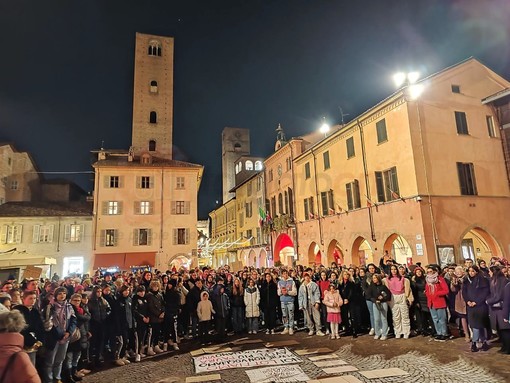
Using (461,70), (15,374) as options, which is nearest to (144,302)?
(15,374)

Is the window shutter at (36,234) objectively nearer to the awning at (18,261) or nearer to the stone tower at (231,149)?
the awning at (18,261)

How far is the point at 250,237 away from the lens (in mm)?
39875

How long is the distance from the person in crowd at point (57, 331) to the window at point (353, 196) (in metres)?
17.8

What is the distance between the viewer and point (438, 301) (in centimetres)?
909

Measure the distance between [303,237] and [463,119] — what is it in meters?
14.1

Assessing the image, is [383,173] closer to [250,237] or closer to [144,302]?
[144,302]

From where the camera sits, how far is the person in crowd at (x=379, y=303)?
9579mm

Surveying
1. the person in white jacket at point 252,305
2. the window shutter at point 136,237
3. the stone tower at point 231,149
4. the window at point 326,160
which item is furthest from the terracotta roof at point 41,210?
the stone tower at point 231,149

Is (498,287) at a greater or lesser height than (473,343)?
greater

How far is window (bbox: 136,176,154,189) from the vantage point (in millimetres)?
31359

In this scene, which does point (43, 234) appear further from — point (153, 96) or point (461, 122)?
point (461, 122)

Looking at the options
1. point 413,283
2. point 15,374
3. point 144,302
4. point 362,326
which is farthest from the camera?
point 362,326

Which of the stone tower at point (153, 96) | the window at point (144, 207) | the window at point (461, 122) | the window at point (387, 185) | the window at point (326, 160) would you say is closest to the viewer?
the window at point (387, 185)

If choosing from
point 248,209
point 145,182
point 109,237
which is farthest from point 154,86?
point 109,237
